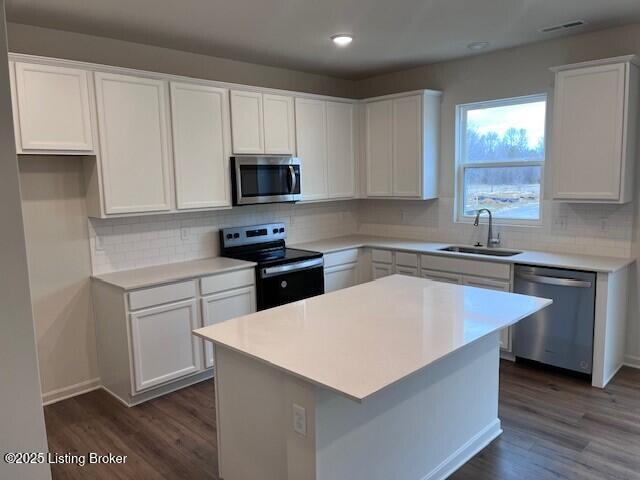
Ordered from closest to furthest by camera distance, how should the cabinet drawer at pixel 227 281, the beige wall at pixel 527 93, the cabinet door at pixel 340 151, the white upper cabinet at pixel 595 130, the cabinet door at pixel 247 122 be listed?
the white upper cabinet at pixel 595 130 < the cabinet drawer at pixel 227 281 < the beige wall at pixel 527 93 < the cabinet door at pixel 247 122 < the cabinet door at pixel 340 151

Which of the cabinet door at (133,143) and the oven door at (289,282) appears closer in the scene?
the cabinet door at (133,143)

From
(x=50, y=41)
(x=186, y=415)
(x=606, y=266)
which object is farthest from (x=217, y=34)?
(x=606, y=266)

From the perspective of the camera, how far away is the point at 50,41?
11.4 ft

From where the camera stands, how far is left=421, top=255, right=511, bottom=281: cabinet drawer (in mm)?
4023

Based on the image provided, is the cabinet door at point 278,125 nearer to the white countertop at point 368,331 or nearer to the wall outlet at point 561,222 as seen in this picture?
the white countertop at point 368,331

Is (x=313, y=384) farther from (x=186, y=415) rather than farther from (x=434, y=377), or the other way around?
(x=186, y=415)

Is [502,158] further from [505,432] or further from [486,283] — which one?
[505,432]

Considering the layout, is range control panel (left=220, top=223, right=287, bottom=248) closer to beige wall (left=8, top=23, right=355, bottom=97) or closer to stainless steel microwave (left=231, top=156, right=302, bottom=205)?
stainless steel microwave (left=231, top=156, right=302, bottom=205)

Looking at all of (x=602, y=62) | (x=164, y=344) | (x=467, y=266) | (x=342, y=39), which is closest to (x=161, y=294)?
(x=164, y=344)

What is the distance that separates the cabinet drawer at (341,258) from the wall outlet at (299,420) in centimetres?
275

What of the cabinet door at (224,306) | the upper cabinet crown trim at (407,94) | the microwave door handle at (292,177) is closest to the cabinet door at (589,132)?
the upper cabinet crown trim at (407,94)

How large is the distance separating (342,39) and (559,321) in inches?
109

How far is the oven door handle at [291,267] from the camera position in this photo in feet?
13.4

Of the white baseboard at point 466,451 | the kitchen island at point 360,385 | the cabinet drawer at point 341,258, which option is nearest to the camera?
the kitchen island at point 360,385
